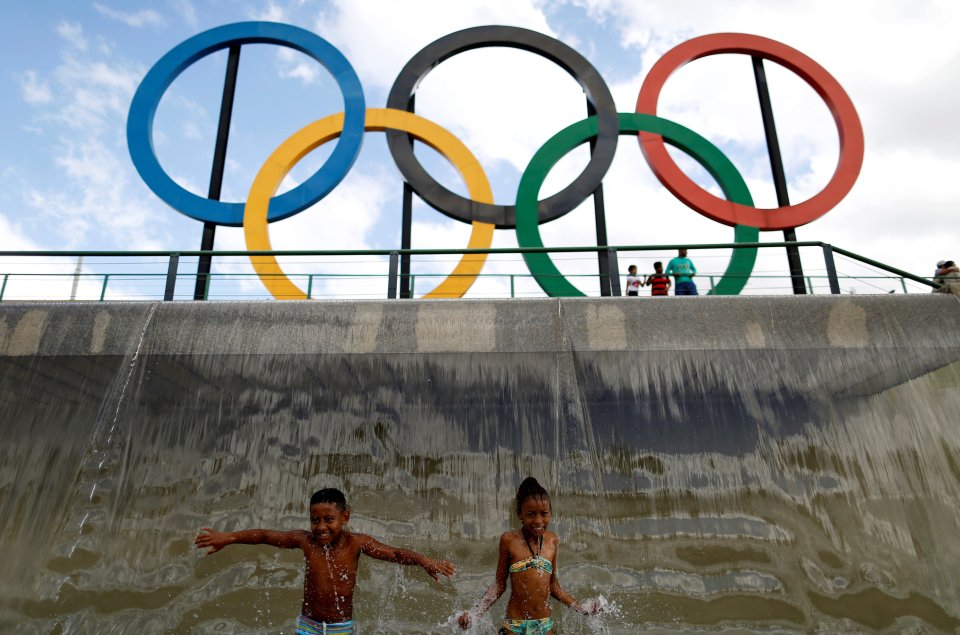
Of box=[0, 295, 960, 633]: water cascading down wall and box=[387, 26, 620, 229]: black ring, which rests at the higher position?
box=[387, 26, 620, 229]: black ring

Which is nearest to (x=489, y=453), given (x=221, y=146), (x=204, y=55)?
(x=221, y=146)

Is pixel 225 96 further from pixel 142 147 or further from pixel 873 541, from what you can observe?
pixel 873 541

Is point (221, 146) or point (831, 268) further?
point (221, 146)

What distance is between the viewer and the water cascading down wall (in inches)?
231

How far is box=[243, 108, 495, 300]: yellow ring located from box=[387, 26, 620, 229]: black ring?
0.25 m

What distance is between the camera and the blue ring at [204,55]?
10.4m

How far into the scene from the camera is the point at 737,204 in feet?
35.3

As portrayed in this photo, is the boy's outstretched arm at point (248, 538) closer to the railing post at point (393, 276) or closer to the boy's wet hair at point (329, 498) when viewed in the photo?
the boy's wet hair at point (329, 498)

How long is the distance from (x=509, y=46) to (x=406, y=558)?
34.7 feet

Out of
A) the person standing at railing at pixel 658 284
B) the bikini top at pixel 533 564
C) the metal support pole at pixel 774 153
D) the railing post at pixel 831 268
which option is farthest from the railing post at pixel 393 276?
the metal support pole at pixel 774 153

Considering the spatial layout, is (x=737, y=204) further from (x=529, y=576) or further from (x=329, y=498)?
(x=329, y=498)

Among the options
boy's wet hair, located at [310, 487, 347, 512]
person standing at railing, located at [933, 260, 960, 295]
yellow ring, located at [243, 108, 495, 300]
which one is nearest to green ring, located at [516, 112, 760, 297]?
yellow ring, located at [243, 108, 495, 300]

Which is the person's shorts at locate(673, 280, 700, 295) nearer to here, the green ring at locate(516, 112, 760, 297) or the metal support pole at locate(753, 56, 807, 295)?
the green ring at locate(516, 112, 760, 297)

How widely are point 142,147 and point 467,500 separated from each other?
8.53 m
